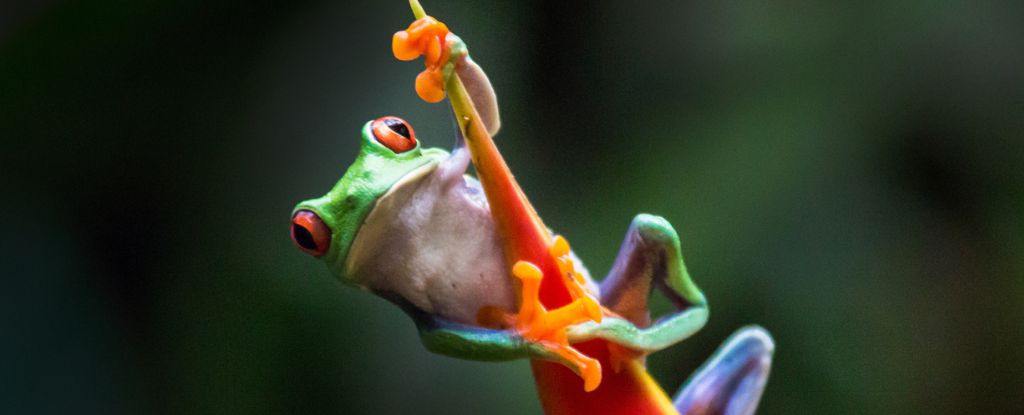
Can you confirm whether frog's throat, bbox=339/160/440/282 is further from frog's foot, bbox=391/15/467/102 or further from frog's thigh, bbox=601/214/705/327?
frog's thigh, bbox=601/214/705/327

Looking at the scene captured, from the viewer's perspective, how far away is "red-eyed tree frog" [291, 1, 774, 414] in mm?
916

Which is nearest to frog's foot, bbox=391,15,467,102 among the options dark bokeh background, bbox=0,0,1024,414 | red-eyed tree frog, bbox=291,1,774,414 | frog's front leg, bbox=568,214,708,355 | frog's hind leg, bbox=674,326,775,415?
red-eyed tree frog, bbox=291,1,774,414

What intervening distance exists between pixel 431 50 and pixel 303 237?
216 mm

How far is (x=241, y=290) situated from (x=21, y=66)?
61 centimetres

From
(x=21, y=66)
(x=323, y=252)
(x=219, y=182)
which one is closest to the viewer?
(x=323, y=252)

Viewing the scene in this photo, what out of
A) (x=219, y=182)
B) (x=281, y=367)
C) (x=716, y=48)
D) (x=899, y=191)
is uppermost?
(x=716, y=48)

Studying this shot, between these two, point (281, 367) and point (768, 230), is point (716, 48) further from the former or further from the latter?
point (281, 367)

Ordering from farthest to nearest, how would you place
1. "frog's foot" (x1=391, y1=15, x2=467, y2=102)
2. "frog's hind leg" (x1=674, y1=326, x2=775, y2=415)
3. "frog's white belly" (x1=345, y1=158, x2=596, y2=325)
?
"frog's hind leg" (x1=674, y1=326, x2=775, y2=415) → "frog's white belly" (x1=345, y1=158, x2=596, y2=325) → "frog's foot" (x1=391, y1=15, x2=467, y2=102)

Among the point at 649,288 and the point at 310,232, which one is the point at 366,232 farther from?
the point at 649,288

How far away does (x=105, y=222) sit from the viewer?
2068mm

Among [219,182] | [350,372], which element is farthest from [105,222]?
[350,372]

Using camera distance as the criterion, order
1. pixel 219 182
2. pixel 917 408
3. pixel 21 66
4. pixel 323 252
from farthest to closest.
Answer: pixel 917 408 < pixel 219 182 < pixel 21 66 < pixel 323 252

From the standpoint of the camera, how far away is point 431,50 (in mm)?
848

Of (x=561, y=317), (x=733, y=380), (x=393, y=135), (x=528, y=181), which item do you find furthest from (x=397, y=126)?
(x=528, y=181)
